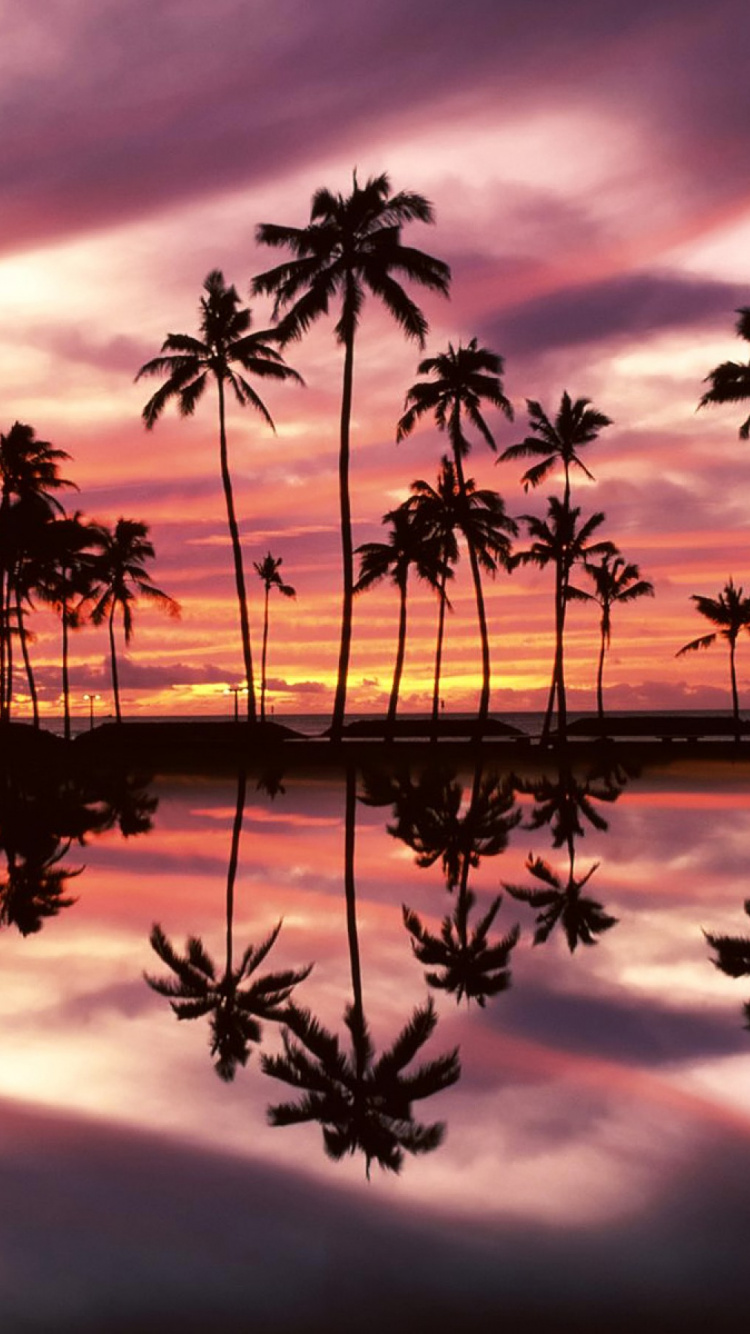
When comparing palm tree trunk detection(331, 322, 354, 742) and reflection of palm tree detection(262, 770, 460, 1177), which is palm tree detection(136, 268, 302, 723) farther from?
reflection of palm tree detection(262, 770, 460, 1177)

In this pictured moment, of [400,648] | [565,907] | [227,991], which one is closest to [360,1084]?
[227,991]

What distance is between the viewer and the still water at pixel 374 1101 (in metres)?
3.49

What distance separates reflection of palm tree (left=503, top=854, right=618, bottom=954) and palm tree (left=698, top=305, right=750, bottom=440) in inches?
923

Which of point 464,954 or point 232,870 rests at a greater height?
point 464,954

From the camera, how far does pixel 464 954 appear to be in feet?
26.9

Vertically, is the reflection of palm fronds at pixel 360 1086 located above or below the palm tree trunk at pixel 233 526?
below

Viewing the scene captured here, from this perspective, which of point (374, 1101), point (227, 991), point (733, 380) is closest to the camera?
point (374, 1101)

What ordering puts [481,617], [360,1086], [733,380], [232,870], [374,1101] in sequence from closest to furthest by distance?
[374,1101]
[360,1086]
[232,870]
[733,380]
[481,617]

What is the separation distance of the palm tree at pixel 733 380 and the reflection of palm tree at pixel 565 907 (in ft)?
76.9

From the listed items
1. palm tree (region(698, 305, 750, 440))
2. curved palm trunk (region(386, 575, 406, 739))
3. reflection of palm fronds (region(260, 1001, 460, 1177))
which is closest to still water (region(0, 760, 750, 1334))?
reflection of palm fronds (region(260, 1001, 460, 1177))

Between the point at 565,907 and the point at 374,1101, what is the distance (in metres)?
5.20

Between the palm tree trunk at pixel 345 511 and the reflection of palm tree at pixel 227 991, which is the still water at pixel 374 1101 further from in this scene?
the palm tree trunk at pixel 345 511

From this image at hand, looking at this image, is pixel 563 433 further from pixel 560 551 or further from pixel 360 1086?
pixel 360 1086

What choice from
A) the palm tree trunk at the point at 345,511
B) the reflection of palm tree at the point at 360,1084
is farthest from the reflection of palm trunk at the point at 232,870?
the palm tree trunk at the point at 345,511
